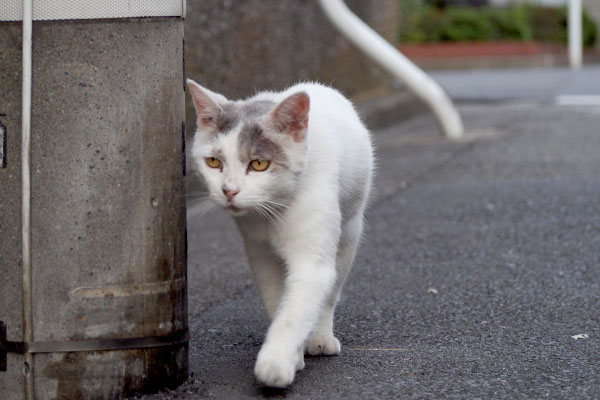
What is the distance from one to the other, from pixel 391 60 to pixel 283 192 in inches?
254

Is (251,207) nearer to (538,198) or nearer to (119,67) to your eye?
(119,67)

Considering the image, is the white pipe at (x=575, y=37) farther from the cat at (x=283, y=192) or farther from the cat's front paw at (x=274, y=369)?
the cat's front paw at (x=274, y=369)

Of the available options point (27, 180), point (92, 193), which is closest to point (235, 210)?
point (92, 193)

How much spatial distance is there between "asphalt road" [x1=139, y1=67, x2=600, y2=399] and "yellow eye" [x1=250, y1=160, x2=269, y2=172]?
662mm

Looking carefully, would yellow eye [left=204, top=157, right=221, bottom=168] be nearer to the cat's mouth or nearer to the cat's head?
the cat's head

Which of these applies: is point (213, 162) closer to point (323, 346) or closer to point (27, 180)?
point (27, 180)

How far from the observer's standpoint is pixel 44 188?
2754mm

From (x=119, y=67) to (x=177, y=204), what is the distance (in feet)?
1.50

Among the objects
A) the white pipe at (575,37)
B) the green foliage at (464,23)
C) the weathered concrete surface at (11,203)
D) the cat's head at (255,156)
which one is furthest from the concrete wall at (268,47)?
the green foliage at (464,23)

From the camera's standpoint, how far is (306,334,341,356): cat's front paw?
11.2ft

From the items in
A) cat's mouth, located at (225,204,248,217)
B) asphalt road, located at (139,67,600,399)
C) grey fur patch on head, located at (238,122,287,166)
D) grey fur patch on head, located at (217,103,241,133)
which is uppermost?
grey fur patch on head, located at (217,103,241,133)

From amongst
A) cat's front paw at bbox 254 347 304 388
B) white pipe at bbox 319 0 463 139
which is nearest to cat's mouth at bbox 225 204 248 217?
cat's front paw at bbox 254 347 304 388

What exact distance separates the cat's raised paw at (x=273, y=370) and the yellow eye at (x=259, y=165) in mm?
557

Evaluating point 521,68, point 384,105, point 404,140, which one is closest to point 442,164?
point 404,140
